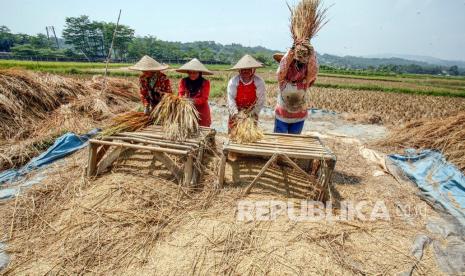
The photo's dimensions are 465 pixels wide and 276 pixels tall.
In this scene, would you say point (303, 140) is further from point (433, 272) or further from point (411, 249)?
point (433, 272)

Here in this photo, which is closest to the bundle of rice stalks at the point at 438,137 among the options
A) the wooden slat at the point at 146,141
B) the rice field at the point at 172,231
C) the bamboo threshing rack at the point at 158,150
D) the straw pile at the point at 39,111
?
the rice field at the point at 172,231

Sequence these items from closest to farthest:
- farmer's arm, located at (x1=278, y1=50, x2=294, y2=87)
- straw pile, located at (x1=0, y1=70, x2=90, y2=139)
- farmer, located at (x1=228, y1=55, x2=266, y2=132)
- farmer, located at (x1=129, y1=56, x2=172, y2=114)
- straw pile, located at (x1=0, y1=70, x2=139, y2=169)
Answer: farmer's arm, located at (x1=278, y1=50, x2=294, y2=87) < farmer, located at (x1=228, y1=55, x2=266, y2=132) < farmer, located at (x1=129, y1=56, x2=172, y2=114) < straw pile, located at (x1=0, y1=70, x2=139, y2=169) < straw pile, located at (x1=0, y1=70, x2=90, y2=139)

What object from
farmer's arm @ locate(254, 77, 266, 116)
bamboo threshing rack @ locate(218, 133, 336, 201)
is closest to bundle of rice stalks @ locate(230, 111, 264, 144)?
bamboo threshing rack @ locate(218, 133, 336, 201)

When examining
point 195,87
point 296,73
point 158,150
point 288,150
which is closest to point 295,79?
point 296,73

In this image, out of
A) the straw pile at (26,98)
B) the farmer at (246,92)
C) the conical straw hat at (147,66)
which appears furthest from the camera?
the straw pile at (26,98)

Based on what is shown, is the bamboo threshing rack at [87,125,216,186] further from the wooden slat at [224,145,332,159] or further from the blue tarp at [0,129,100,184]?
the blue tarp at [0,129,100,184]

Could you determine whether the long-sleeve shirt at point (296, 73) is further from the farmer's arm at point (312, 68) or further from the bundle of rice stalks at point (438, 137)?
the bundle of rice stalks at point (438, 137)

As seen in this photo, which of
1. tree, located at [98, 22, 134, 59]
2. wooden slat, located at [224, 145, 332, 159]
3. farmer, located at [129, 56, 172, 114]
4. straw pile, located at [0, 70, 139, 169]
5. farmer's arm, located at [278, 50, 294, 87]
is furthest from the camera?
tree, located at [98, 22, 134, 59]

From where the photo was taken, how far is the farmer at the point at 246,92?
3559mm

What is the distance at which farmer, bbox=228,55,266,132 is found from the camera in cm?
356

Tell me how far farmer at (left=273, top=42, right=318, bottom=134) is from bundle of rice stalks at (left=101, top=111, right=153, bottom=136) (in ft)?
6.41

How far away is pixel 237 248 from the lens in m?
2.23

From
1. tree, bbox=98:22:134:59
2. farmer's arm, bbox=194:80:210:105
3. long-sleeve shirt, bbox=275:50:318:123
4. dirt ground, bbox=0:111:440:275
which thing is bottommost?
dirt ground, bbox=0:111:440:275

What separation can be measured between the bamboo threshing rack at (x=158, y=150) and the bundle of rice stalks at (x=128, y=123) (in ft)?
0.31
